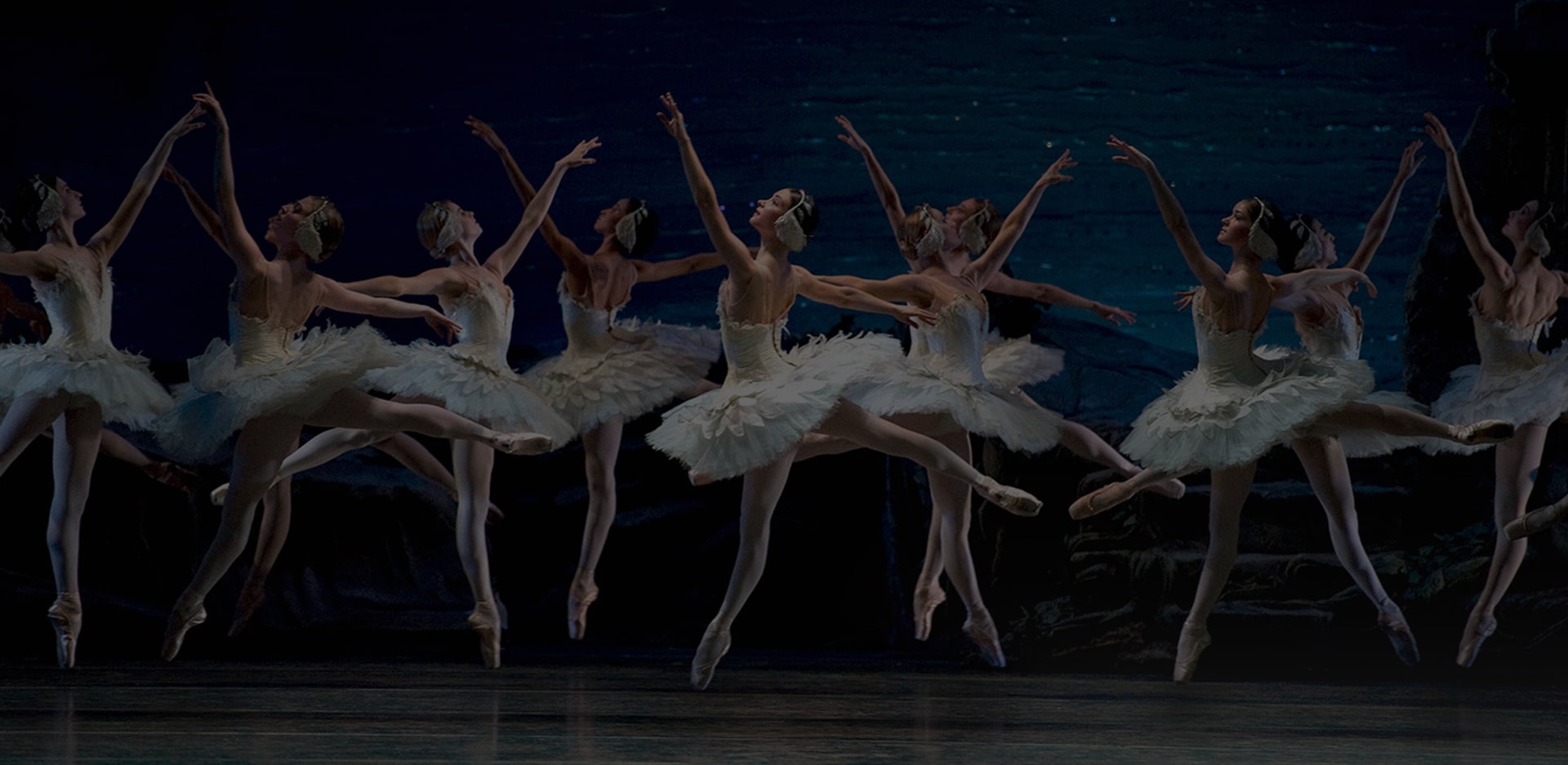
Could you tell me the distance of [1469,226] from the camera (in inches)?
235

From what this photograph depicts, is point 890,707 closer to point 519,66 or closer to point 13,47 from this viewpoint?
point 519,66

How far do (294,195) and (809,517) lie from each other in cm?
283

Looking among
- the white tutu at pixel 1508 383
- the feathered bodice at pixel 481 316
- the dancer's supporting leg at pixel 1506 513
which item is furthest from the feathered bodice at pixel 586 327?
the dancer's supporting leg at pixel 1506 513

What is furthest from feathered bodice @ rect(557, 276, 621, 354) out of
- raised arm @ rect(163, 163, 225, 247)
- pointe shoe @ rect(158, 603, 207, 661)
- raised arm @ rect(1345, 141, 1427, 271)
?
raised arm @ rect(1345, 141, 1427, 271)

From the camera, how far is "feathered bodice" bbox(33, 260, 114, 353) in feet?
18.6

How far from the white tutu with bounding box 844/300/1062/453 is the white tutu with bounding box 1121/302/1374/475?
1.26 ft

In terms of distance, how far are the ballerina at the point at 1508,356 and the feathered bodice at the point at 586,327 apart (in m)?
3.26

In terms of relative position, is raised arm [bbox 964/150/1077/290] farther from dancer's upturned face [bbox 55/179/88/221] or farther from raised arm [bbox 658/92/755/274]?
dancer's upturned face [bbox 55/179/88/221]

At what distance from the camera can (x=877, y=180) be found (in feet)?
19.5

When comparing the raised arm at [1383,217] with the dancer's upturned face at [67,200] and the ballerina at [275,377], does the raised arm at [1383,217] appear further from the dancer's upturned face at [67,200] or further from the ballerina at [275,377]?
the dancer's upturned face at [67,200]

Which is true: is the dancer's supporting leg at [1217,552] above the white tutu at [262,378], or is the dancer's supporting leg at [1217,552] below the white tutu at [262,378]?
below

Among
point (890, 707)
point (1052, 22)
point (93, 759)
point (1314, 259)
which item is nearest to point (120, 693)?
point (93, 759)

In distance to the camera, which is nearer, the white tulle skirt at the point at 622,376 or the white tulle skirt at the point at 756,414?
the white tulle skirt at the point at 756,414

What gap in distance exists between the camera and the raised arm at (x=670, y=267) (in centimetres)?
605
